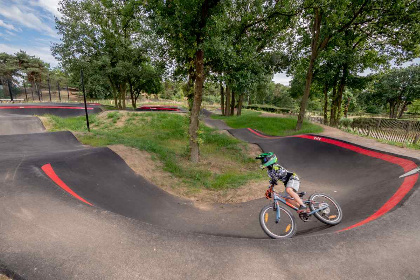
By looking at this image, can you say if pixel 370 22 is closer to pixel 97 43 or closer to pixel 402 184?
pixel 402 184

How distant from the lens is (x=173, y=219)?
5.70 meters

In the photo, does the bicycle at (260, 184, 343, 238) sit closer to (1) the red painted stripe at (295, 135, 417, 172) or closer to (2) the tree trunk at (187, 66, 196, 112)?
(1) the red painted stripe at (295, 135, 417, 172)

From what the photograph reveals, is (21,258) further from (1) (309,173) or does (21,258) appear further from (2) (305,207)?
(1) (309,173)

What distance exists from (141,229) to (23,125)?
16.8 metres

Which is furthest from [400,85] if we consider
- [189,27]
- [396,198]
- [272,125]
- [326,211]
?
[326,211]

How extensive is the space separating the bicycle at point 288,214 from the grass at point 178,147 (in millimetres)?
3730

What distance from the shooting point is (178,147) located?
1520 cm

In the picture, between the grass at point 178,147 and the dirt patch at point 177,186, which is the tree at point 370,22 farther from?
the dirt patch at point 177,186

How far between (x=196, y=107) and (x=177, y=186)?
486cm

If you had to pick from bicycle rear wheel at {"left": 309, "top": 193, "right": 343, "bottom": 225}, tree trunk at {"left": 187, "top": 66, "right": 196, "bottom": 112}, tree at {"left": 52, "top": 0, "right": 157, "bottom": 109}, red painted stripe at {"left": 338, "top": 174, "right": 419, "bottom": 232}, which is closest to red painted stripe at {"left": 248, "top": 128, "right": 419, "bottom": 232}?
red painted stripe at {"left": 338, "top": 174, "right": 419, "bottom": 232}

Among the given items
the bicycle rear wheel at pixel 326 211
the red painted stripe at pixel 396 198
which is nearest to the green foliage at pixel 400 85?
the red painted stripe at pixel 396 198

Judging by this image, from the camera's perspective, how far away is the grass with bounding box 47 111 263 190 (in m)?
9.46

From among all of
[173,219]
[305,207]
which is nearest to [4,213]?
[173,219]

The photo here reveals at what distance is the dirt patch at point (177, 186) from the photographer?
7.38 meters
